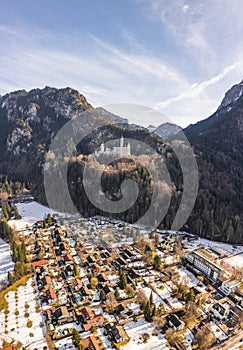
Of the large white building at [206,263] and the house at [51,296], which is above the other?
the large white building at [206,263]

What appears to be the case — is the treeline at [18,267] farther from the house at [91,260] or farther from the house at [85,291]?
the house at [85,291]

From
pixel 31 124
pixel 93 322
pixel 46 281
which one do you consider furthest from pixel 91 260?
pixel 31 124

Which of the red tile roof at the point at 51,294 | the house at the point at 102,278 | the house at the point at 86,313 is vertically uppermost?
the house at the point at 102,278

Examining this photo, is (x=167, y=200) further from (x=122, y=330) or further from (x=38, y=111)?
(x=38, y=111)

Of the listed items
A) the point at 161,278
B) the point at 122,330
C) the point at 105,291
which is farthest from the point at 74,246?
the point at 122,330

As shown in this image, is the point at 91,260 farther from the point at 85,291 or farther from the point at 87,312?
the point at 87,312

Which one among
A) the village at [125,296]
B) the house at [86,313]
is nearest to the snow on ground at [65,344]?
the village at [125,296]

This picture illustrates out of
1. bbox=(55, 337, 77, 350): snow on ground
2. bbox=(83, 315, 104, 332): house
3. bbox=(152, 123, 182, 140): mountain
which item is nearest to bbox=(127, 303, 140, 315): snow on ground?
bbox=(83, 315, 104, 332): house
